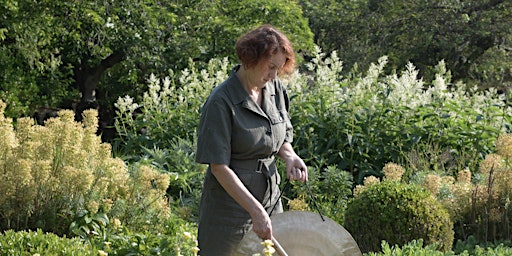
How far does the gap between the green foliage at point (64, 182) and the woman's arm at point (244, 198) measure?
6.86ft

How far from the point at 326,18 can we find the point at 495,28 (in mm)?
3656

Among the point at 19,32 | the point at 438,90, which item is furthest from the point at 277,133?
the point at 19,32

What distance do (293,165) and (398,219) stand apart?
5.24 ft

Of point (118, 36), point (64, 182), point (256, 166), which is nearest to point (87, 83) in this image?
point (118, 36)

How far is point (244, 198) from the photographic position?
141 inches

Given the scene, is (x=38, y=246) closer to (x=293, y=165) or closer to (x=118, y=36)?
(x=293, y=165)

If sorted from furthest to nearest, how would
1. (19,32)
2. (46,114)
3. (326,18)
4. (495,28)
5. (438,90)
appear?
(326,18), (495,28), (46,114), (19,32), (438,90)

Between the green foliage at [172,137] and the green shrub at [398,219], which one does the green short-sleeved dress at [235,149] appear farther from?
the green foliage at [172,137]

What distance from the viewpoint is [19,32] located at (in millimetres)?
11586

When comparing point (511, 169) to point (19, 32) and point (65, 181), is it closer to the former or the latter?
point (65, 181)

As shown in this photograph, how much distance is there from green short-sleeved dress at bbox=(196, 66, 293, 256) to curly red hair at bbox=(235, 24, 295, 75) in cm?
16

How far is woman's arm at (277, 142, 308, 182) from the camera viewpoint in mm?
3855

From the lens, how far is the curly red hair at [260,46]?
3.68 m

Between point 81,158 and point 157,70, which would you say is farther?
point 157,70
